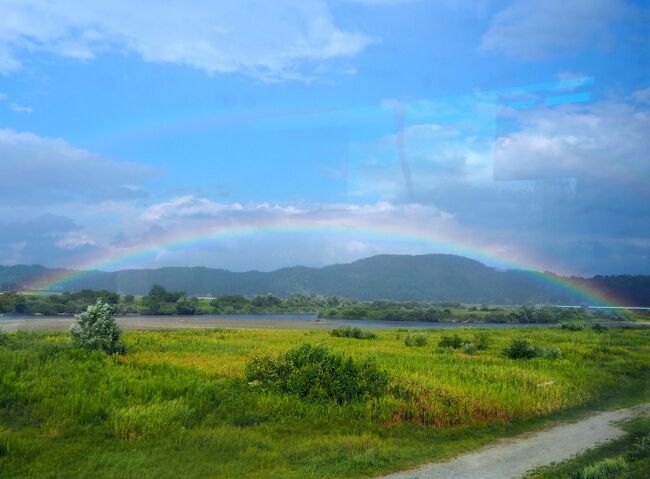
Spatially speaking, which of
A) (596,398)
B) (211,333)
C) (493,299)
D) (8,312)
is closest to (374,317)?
(493,299)

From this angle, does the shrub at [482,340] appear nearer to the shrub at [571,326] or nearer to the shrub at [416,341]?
the shrub at [416,341]

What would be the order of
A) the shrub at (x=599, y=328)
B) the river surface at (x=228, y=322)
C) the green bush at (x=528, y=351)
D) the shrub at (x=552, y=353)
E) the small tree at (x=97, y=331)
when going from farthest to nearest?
the shrub at (x=599, y=328) < the river surface at (x=228, y=322) < the green bush at (x=528, y=351) < the shrub at (x=552, y=353) < the small tree at (x=97, y=331)

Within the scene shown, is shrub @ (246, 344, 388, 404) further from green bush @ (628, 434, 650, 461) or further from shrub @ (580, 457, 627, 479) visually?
shrub @ (580, 457, 627, 479)

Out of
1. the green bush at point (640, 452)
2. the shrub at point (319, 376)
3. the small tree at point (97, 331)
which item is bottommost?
the green bush at point (640, 452)

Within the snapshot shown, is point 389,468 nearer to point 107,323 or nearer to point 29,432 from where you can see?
point 29,432

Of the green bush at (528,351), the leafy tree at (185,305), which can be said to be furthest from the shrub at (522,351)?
the leafy tree at (185,305)

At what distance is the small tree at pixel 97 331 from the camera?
52.5 feet

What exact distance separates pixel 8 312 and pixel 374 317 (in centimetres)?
2358

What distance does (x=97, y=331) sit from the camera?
16.4m

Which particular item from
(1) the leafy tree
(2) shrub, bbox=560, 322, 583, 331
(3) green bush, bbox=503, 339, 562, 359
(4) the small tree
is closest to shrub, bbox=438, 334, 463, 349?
(3) green bush, bbox=503, 339, 562, 359

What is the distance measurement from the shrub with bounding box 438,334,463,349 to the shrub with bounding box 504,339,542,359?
3.77 metres

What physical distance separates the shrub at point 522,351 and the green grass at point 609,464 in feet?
29.2

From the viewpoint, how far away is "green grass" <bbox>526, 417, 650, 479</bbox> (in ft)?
23.4

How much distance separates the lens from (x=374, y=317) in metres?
41.5
